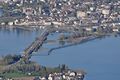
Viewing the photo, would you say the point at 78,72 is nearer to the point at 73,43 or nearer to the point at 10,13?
the point at 73,43

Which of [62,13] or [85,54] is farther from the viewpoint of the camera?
[62,13]

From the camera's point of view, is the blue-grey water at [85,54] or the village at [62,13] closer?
the blue-grey water at [85,54]

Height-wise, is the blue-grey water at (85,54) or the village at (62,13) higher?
the blue-grey water at (85,54)

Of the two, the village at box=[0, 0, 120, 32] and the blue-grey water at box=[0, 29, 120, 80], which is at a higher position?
the blue-grey water at box=[0, 29, 120, 80]

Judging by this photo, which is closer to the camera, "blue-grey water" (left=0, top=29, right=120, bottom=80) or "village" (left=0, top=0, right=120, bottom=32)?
"blue-grey water" (left=0, top=29, right=120, bottom=80)

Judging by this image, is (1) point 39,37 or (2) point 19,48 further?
(1) point 39,37

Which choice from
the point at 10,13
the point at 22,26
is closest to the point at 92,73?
the point at 22,26

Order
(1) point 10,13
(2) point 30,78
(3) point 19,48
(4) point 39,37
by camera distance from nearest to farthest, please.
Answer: (2) point 30,78 < (3) point 19,48 < (4) point 39,37 < (1) point 10,13

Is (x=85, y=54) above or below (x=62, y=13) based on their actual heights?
above
